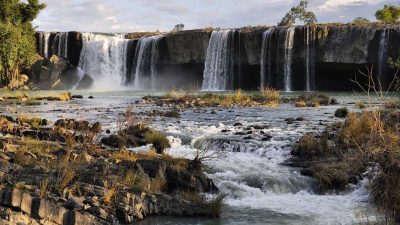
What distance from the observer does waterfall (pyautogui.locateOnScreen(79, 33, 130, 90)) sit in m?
59.5

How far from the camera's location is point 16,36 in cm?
5431

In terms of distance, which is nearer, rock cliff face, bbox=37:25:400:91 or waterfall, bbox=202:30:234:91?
rock cliff face, bbox=37:25:400:91

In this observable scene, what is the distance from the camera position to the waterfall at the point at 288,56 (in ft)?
158

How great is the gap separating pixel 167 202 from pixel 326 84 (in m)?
42.6

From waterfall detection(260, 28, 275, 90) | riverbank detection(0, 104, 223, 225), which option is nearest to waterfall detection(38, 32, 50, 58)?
waterfall detection(260, 28, 275, 90)

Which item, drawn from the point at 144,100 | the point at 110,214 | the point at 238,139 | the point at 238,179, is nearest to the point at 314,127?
the point at 238,139

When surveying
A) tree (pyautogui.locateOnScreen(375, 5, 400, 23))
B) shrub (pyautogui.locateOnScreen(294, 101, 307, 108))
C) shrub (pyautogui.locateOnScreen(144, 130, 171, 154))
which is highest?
tree (pyautogui.locateOnScreen(375, 5, 400, 23))

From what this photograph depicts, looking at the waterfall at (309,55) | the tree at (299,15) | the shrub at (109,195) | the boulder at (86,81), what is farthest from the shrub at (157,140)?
the tree at (299,15)

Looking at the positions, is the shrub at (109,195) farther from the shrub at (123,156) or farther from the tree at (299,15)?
the tree at (299,15)

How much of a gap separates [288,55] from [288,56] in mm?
92

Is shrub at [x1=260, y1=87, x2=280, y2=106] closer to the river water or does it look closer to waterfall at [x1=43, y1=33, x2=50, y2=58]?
the river water

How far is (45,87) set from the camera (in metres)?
59.8

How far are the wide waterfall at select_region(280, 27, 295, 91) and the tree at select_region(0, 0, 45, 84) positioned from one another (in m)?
26.6

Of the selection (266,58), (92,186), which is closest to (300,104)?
(266,58)
